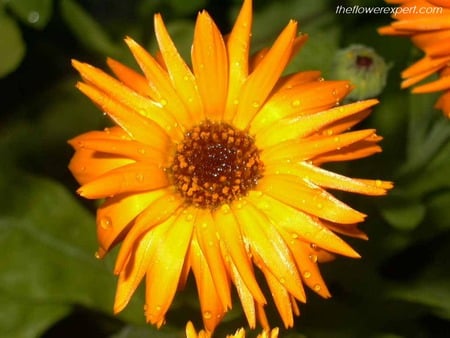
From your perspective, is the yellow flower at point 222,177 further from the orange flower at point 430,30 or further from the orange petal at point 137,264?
the orange flower at point 430,30

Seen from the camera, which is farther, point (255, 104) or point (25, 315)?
Result: point (25, 315)

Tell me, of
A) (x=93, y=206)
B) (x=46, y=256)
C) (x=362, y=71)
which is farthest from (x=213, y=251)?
(x=93, y=206)

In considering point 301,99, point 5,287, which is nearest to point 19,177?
point 5,287

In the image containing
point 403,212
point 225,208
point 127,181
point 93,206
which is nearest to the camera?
point 127,181

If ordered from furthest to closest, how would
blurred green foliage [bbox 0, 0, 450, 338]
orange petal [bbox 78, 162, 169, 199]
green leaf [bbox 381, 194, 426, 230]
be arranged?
blurred green foliage [bbox 0, 0, 450, 338]
green leaf [bbox 381, 194, 426, 230]
orange petal [bbox 78, 162, 169, 199]

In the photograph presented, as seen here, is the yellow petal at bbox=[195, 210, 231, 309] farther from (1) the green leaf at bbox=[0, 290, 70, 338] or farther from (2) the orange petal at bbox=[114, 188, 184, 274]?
(1) the green leaf at bbox=[0, 290, 70, 338]

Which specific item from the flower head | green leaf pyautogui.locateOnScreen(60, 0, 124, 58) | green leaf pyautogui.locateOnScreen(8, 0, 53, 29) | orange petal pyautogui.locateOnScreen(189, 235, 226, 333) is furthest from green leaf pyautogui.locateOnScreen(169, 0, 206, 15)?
orange petal pyautogui.locateOnScreen(189, 235, 226, 333)

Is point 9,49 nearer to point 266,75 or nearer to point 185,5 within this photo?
point 185,5

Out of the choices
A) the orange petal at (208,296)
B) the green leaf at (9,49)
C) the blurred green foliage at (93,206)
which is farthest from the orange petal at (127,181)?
the green leaf at (9,49)

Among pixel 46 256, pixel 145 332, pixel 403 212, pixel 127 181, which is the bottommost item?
pixel 145 332
